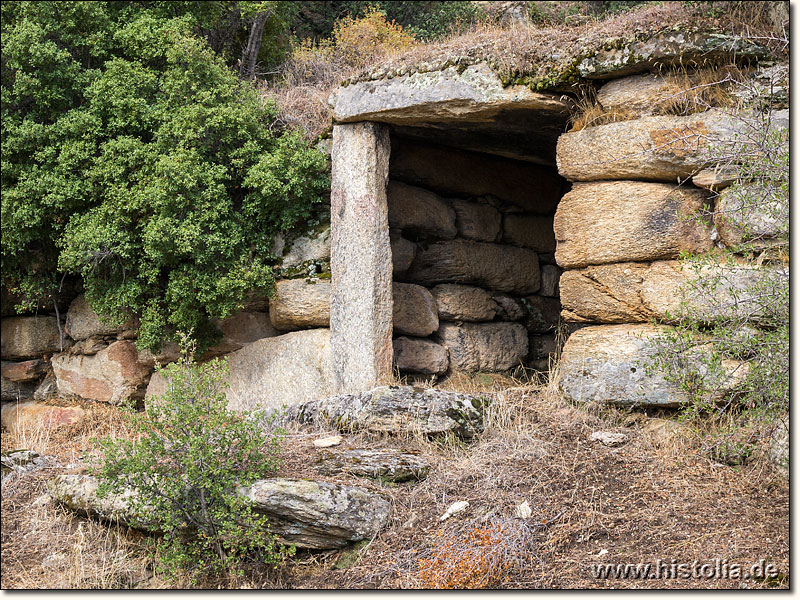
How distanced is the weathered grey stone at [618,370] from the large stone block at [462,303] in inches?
93.1

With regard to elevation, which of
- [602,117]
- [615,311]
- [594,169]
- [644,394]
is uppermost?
[602,117]

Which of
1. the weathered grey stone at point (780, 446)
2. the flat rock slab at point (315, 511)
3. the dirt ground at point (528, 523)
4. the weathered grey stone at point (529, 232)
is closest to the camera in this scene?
the dirt ground at point (528, 523)

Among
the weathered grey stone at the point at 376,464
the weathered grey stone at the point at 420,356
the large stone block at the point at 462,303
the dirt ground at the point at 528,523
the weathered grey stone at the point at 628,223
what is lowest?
the dirt ground at the point at 528,523

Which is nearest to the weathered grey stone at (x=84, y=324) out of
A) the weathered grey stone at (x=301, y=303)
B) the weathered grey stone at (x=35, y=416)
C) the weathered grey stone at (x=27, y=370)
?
the weathered grey stone at (x=27, y=370)

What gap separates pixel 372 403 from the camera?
6871mm

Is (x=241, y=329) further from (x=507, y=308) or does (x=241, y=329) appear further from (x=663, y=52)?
(x=663, y=52)

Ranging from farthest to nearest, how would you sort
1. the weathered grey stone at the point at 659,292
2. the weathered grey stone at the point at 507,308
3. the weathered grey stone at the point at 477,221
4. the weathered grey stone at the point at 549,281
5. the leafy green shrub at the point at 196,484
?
the weathered grey stone at the point at 549,281 < the weathered grey stone at the point at 507,308 < the weathered grey stone at the point at 477,221 < the weathered grey stone at the point at 659,292 < the leafy green shrub at the point at 196,484

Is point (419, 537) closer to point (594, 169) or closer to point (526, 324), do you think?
point (594, 169)

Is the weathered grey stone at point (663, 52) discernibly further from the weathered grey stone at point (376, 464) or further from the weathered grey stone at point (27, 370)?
the weathered grey stone at point (27, 370)

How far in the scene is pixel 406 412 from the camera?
22.2ft

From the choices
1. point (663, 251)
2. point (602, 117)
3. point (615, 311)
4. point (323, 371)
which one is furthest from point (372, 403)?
point (602, 117)

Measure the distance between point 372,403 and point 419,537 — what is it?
1.62m

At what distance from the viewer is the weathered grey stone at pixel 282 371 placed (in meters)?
8.20

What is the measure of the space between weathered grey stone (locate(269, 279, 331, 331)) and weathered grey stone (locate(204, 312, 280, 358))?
1.05 feet
